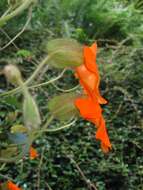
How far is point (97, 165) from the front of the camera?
2.24 m

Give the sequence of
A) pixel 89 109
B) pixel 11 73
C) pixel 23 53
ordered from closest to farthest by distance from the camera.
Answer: pixel 11 73, pixel 89 109, pixel 23 53

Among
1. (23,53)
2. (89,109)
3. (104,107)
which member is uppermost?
(89,109)

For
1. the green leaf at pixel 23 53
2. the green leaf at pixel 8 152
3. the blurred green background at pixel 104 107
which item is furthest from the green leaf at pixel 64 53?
the green leaf at pixel 23 53

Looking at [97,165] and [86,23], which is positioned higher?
[86,23]

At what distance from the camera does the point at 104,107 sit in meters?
2.56

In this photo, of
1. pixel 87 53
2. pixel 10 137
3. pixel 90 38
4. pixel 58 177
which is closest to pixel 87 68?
pixel 87 53

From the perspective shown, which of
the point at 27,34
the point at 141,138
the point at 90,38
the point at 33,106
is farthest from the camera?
the point at 90,38

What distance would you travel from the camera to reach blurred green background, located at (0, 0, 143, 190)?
2.15 metres

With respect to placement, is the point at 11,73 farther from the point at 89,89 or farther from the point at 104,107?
the point at 104,107

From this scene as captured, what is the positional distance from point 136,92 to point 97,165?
54cm

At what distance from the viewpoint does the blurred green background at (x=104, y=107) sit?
215 centimetres

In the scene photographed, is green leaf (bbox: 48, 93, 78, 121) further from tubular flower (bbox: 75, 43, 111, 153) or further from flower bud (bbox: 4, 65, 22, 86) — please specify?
flower bud (bbox: 4, 65, 22, 86)

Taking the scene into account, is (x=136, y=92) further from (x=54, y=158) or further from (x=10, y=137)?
(x=10, y=137)

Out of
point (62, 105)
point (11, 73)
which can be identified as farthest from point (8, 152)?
point (11, 73)
